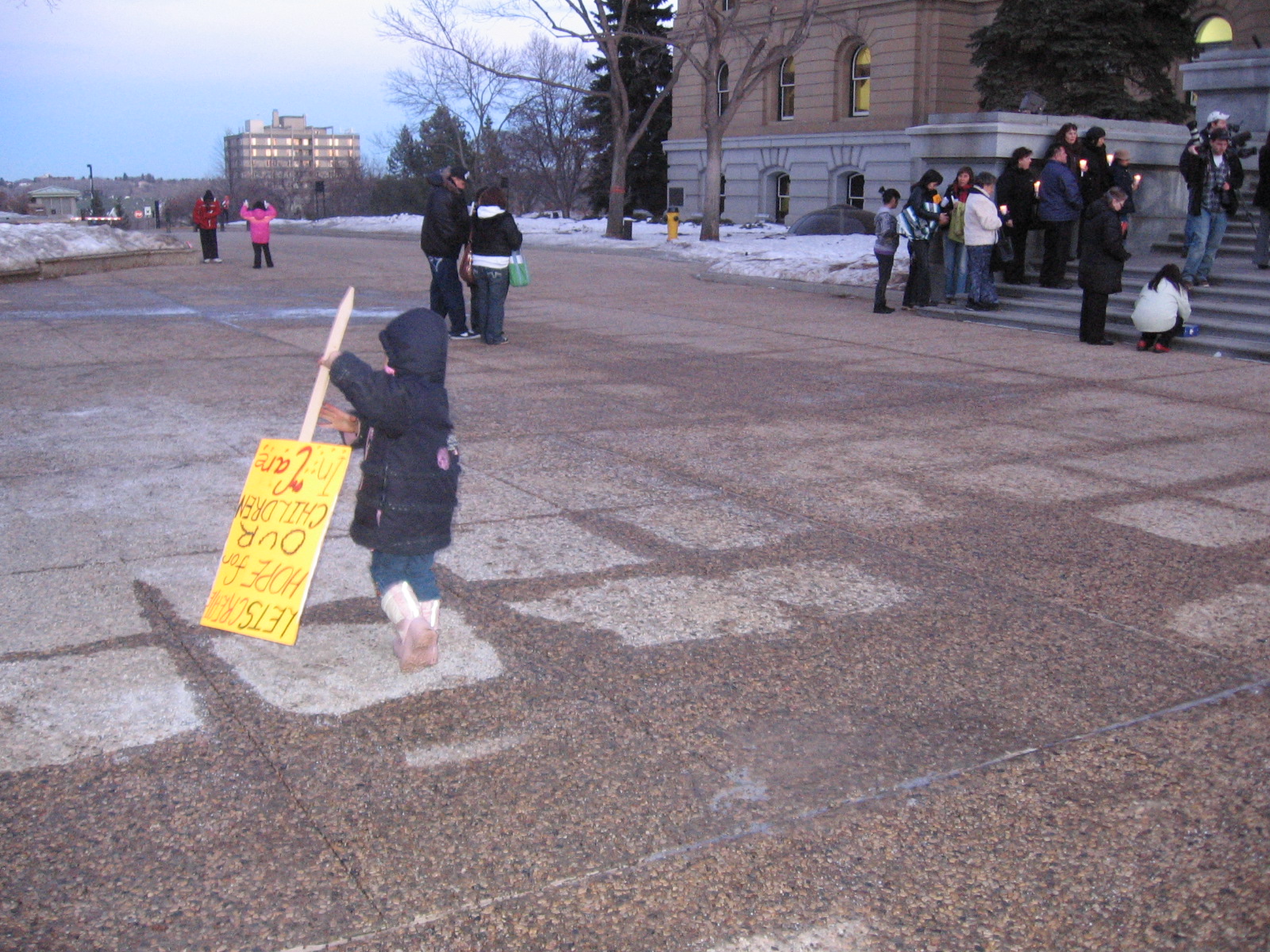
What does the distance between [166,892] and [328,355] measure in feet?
5.74

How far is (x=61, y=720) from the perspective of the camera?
3.79m

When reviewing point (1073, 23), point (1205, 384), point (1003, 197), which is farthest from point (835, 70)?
point (1205, 384)

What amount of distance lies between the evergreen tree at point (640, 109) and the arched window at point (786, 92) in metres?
4.20

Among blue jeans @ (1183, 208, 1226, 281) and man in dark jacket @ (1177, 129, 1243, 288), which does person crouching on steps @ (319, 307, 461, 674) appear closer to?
man in dark jacket @ (1177, 129, 1243, 288)

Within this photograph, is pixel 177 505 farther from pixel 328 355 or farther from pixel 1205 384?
pixel 1205 384

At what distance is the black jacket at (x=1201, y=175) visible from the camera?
1317 cm

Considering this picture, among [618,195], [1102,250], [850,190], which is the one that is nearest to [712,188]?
[618,195]

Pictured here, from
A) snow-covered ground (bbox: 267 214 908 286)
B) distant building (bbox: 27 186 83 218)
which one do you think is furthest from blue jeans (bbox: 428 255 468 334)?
distant building (bbox: 27 186 83 218)

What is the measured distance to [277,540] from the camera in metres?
4.35

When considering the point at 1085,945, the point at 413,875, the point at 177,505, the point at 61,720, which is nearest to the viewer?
the point at 1085,945

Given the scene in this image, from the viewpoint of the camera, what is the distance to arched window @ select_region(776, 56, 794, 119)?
42.4m

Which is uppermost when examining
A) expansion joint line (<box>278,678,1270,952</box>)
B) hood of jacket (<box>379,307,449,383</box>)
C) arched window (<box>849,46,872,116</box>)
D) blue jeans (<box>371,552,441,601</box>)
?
arched window (<box>849,46,872,116</box>)

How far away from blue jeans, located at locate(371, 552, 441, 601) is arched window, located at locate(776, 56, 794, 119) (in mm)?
41072

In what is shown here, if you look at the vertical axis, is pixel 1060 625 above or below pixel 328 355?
below
